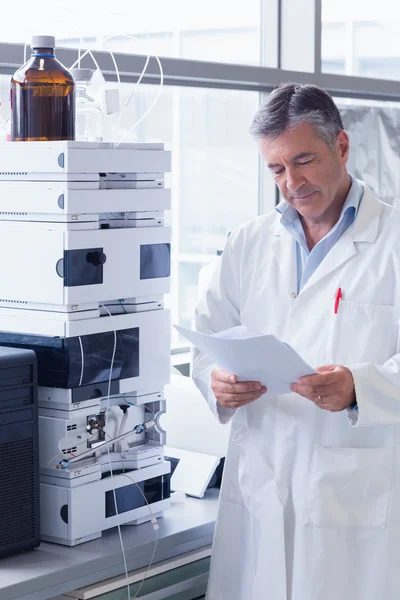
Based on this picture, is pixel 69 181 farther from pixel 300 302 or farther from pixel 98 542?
pixel 98 542

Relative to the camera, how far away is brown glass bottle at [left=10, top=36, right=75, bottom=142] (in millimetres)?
1668

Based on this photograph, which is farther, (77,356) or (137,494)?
(137,494)

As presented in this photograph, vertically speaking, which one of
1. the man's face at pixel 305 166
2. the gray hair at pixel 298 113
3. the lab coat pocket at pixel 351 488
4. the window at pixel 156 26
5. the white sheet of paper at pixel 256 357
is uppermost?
the window at pixel 156 26

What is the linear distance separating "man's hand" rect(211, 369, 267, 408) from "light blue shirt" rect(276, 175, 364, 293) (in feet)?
0.70

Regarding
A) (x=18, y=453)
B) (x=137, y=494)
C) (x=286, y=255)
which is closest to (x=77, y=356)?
A: (x=18, y=453)

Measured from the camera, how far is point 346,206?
5.48ft

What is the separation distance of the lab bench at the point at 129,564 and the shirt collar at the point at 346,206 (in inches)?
24.6

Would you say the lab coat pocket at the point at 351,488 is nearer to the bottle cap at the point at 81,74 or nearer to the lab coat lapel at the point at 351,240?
the lab coat lapel at the point at 351,240

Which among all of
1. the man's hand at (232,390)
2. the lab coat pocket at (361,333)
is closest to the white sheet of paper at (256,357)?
the man's hand at (232,390)

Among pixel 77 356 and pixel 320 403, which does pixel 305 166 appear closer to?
pixel 320 403

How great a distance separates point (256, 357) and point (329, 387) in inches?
5.3

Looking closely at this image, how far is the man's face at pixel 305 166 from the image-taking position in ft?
5.27

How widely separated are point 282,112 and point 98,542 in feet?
2.81

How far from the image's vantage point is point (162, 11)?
9.21ft
